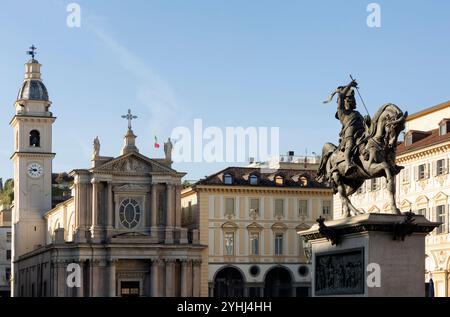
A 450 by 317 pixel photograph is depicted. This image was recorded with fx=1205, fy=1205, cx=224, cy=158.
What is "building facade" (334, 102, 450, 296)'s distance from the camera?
7069 cm

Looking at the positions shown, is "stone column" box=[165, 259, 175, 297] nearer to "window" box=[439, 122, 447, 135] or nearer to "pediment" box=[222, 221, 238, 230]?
"pediment" box=[222, 221, 238, 230]

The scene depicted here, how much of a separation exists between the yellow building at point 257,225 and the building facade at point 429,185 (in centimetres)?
2564

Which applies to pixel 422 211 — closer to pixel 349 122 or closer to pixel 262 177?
pixel 262 177

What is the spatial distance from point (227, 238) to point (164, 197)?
737 centimetres

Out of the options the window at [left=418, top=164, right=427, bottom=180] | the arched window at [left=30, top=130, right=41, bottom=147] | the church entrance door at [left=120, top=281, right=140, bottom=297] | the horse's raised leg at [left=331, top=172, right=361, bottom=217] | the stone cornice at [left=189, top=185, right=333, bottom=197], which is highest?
the arched window at [left=30, top=130, right=41, bottom=147]

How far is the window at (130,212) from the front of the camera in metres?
109

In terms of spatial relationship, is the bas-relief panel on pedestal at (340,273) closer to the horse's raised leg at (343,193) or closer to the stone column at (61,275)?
the horse's raised leg at (343,193)

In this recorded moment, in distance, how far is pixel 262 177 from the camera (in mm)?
107062

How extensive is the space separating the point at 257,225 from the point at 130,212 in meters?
11.8

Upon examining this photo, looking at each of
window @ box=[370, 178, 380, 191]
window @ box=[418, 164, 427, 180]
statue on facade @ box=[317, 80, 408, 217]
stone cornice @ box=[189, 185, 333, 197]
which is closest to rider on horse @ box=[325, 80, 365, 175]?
statue on facade @ box=[317, 80, 408, 217]

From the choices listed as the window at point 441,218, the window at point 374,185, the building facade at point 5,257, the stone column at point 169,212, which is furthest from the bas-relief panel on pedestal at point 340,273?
the building facade at point 5,257

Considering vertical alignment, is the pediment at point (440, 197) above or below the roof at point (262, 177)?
below

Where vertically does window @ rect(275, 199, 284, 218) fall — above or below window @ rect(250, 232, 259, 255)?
above
